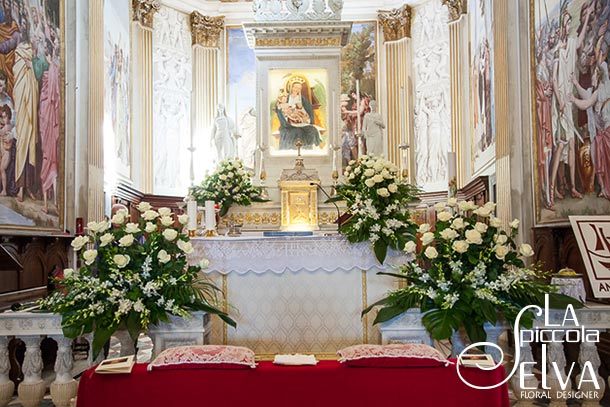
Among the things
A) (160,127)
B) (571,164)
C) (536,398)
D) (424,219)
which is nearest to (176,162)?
(160,127)

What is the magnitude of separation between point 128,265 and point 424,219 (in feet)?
34.1

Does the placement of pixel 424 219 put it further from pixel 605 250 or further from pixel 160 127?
pixel 605 250

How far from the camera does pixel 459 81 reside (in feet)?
45.5

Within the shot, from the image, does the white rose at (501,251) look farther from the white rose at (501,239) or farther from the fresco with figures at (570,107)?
the fresco with figures at (570,107)

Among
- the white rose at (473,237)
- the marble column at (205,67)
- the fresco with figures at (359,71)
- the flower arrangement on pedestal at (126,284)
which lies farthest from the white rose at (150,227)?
the fresco with figures at (359,71)

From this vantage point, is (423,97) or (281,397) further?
(423,97)

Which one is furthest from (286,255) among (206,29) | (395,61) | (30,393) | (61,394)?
(206,29)

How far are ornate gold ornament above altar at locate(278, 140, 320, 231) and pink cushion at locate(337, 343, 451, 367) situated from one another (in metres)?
5.28

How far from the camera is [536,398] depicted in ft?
16.3

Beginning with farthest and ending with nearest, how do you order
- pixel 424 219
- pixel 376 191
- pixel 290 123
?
pixel 424 219, pixel 290 123, pixel 376 191

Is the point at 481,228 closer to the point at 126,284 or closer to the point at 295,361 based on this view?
the point at 295,361

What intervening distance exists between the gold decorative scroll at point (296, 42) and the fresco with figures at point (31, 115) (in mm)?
3739

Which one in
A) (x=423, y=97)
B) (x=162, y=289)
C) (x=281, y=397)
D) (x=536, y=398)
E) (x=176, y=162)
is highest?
(x=423, y=97)

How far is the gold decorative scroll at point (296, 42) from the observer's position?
1130cm
